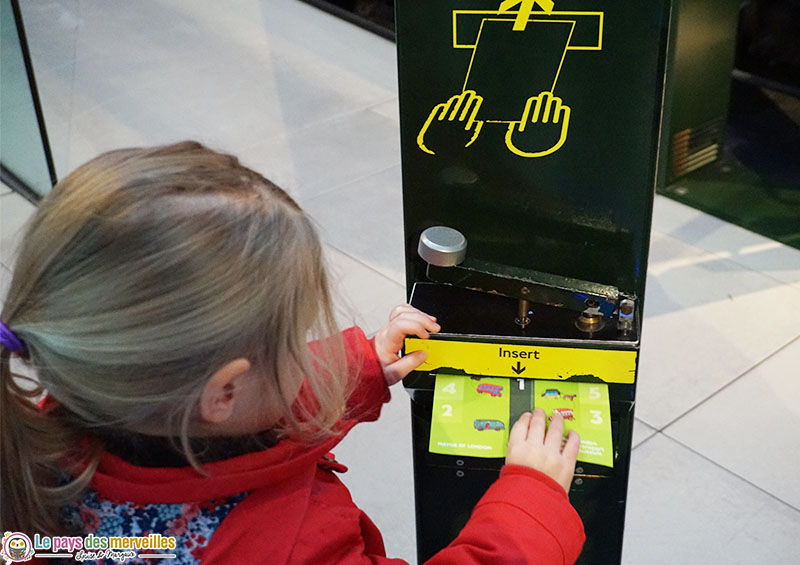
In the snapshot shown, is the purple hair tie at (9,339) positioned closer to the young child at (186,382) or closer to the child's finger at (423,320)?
the young child at (186,382)

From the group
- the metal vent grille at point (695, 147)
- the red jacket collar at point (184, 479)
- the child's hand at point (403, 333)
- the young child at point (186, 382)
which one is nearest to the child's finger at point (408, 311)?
the child's hand at point (403, 333)

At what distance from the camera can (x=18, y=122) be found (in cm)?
311

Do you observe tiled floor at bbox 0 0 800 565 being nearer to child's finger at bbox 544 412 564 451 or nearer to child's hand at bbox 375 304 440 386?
child's hand at bbox 375 304 440 386

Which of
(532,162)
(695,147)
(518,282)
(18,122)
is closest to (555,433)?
(518,282)

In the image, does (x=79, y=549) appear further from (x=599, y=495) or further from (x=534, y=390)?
(x=599, y=495)

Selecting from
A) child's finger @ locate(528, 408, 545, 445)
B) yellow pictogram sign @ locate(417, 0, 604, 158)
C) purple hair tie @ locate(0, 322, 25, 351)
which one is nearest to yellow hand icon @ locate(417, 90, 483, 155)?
yellow pictogram sign @ locate(417, 0, 604, 158)

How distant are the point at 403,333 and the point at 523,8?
401 millimetres

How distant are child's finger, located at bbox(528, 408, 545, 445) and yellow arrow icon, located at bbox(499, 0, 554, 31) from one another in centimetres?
43

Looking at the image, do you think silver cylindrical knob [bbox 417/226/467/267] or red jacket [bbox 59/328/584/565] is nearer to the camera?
red jacket [bbox 59/328/584/565]

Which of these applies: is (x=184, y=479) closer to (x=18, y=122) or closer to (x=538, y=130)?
(x=538, y=130)

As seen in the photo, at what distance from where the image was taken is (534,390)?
3.72 feet

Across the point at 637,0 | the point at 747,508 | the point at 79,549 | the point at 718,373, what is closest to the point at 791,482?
the point at 747,508

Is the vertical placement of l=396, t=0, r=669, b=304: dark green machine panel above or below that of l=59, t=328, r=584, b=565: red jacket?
above

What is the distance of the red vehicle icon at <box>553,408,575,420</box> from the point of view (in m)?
1.10
